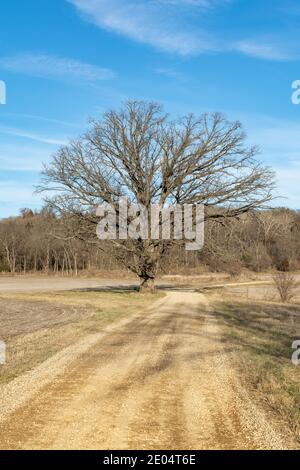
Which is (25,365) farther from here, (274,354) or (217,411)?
(274,354)

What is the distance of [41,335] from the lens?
1354cm

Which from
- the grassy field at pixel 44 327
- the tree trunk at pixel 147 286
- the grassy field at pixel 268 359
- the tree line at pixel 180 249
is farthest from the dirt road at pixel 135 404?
the tree trunk at pixel 147 286

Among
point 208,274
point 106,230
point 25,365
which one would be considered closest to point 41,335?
point 25,365

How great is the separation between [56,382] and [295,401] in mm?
3921

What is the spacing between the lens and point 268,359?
10391mm

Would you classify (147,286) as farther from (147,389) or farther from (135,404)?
(135,404)

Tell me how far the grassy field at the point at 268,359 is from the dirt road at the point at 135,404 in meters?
0.29

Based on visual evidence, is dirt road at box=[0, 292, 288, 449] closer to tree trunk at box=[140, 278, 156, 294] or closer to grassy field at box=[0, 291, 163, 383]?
grassy field at box=[0, 291, 163, 383]

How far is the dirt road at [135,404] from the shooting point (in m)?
5.57

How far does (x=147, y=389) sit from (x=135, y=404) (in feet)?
2.91

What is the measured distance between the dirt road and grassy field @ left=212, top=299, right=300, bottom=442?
288 mm

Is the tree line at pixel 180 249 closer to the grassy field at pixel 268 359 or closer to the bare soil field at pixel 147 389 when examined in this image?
the grassy field at pixel 268 359

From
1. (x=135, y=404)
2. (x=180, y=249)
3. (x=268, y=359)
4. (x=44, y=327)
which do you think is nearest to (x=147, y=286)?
(x=180, y=249)

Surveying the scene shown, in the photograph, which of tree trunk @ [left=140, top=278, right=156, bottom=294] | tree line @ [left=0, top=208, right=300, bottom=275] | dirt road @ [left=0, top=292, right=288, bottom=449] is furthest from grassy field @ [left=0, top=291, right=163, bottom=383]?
tree line @ [left=0, top=208, right=300, bottom=275]
